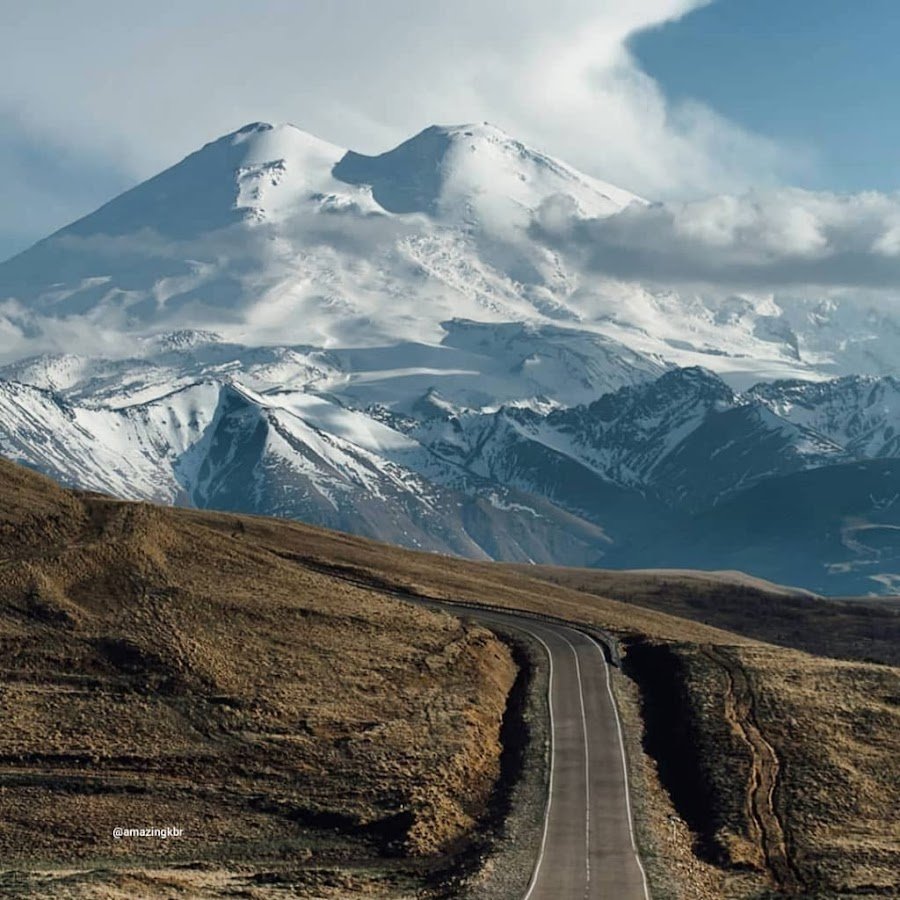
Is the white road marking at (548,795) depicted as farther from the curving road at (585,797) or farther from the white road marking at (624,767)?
the white road marking at (624,767)

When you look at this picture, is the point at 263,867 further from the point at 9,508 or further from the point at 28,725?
the point at 9,508

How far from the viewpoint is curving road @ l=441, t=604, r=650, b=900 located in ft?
181

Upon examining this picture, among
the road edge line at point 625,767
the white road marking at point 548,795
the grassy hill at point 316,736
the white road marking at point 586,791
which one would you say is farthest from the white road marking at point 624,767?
the white road marking at point 548,795

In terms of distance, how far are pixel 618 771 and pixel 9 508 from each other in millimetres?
46512

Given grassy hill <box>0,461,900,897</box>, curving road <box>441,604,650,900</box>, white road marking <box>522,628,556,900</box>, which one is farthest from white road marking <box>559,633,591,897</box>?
grassy hill <box>0,461,900,897</box>

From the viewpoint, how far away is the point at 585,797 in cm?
6606

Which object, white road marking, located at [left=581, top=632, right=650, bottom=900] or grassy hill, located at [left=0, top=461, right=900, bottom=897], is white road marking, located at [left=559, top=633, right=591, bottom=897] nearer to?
white road marking, located at [left=581, top=632, right=650, bottom=900]

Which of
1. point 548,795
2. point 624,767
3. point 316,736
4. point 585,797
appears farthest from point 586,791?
point 316,736

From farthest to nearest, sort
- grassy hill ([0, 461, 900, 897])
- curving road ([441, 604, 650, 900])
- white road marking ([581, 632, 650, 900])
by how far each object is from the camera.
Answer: grassy hill ([0, 461, 900, 897]), white road marking ([581, 632, 650, 900]), curving road ([441, 604, 650, 900])

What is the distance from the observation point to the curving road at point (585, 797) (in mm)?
55094

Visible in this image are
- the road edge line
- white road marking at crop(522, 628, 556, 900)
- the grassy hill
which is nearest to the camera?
white road marking at crop(522, 628, 556, 900)

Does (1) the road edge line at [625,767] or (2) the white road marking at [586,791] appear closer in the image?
(2) the white road marking at [586,791]

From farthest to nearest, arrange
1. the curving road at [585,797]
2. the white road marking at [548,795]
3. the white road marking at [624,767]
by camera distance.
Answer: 1. the white road marking at [624,767]
2. the curving road at [585,797]
3. the white road marking at [548,795]

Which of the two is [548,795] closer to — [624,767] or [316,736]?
[624,767]
